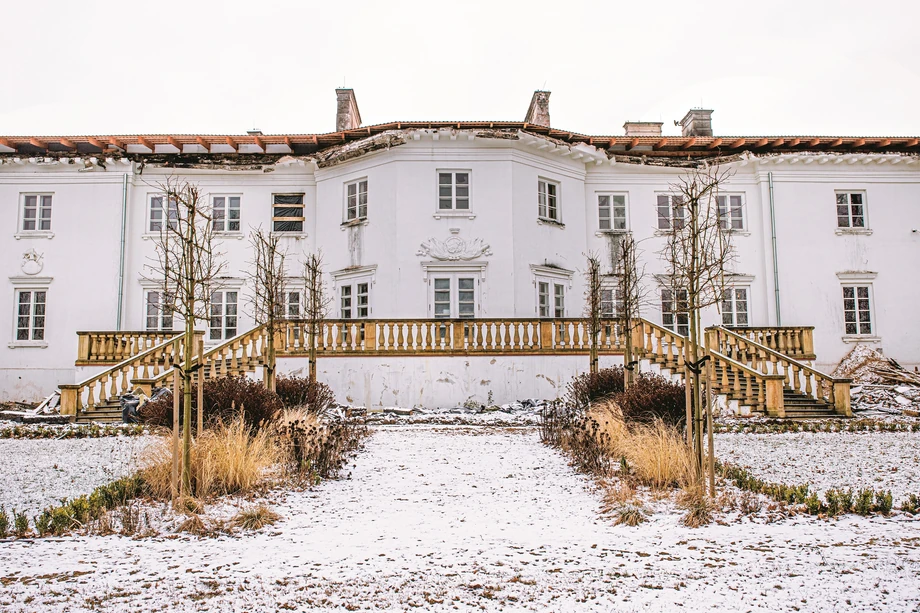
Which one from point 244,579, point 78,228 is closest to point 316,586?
point 244,579

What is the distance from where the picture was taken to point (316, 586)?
4539 mm

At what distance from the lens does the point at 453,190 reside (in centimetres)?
2136

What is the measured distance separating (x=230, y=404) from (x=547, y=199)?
562 inches

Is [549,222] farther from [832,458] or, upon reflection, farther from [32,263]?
[32,263]

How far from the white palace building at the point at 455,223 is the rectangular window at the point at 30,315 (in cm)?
7

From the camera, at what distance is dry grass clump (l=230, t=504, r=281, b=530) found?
609 centimetres

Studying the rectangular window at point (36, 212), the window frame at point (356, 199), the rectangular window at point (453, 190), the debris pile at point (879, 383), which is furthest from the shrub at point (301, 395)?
the rectangular window at point (36, 212)

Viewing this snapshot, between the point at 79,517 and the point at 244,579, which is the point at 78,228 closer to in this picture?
the point at 79,517

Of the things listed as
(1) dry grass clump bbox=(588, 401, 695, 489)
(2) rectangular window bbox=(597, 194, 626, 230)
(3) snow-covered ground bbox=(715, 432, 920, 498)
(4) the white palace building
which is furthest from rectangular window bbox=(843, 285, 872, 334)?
(1) dry grass clump bbox=(588, 401, 695, 489)

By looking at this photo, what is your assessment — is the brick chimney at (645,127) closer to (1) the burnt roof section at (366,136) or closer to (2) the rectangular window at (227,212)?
(1) the burnt roof section at (366,136)

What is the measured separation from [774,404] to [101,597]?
553 inches

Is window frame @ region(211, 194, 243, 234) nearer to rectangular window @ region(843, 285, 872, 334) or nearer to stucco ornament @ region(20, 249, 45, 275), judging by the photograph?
stucco ornament @ region(20, 249, 45, 275)

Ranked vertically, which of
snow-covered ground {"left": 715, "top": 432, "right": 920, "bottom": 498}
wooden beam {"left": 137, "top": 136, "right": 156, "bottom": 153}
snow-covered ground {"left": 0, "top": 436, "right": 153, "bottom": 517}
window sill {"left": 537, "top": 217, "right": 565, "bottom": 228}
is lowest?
snow-covered ground {"left": 715, "top": 432, "right": 920, "bottom": 498}

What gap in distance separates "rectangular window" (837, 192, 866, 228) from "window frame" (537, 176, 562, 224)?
1005cm
